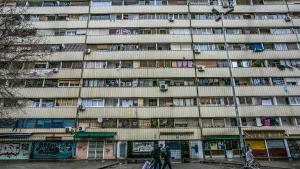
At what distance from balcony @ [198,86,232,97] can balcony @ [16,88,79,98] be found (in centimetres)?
1444

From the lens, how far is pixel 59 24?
3456cm

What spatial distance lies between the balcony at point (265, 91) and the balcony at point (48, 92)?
19.2 m

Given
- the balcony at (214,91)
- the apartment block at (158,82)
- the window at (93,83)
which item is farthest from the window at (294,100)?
the window at (93,83)

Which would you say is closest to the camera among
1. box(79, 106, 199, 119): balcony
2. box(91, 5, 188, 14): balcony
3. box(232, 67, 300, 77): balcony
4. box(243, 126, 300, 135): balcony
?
box(243, 126, 300, 135): balcony

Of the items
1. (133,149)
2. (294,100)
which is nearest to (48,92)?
(133,149)

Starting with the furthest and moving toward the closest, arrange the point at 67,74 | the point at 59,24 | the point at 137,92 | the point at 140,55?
the point at 59,24
the point at 140,55
the point at 67,74
the point at 137,92

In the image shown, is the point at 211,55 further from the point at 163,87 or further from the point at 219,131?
the point at 219,131

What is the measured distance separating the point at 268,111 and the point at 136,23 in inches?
760

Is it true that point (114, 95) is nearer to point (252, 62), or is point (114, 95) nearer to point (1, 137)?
point (1, 137)

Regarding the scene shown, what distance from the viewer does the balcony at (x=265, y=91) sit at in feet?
101

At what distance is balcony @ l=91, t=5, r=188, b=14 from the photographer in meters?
35.2

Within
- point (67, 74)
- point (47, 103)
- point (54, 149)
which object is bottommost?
point (54, 149)

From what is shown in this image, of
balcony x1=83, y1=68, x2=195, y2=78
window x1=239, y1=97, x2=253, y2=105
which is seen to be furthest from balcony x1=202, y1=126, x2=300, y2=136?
balcony x1=83, y1=68, x2=195, y2=78

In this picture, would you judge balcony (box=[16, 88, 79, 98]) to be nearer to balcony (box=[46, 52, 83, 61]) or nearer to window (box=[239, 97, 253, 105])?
balcony (box=[46, 52, 83, 61])
